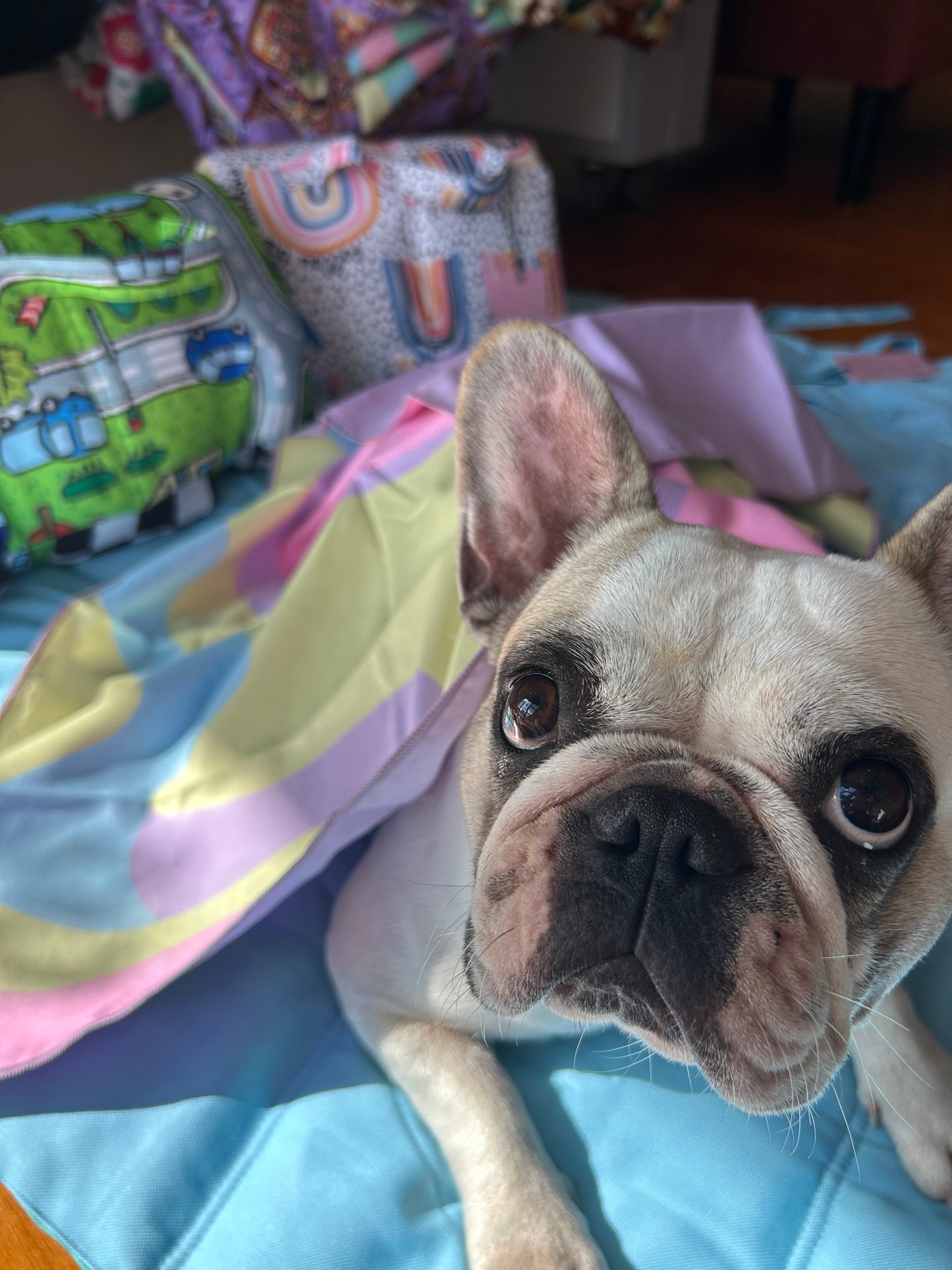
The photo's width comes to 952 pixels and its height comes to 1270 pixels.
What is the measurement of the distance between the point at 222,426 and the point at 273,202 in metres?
0.58

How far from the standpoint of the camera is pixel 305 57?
2.34 metres

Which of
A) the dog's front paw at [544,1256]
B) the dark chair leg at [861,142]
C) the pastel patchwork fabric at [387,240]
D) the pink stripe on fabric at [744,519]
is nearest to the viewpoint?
the dog's front paw at [544,1256]

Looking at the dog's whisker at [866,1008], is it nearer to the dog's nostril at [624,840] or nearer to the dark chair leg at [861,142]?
the dog's nostril at [624,840]

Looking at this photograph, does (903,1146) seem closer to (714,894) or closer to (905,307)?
(714,894)

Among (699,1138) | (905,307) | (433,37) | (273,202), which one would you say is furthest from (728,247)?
(699,1138)

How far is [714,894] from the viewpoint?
69 centimetres

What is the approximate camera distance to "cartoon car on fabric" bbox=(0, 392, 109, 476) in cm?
158

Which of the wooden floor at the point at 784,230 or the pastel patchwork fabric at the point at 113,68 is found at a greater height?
the pastel patchwork fabric at the point at 113,68

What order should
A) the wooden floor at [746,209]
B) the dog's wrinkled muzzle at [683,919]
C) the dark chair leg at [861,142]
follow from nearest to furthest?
the dog's wrinkled muzzle at [683,919] → the wooden floor at [746,209] → the dark chair leg at [861,142]

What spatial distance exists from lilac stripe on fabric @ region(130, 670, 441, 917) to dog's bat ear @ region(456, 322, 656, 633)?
0.23 meters

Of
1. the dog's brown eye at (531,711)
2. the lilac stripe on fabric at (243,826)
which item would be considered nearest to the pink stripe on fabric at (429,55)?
the lilac stripe on fabric at (243,826)

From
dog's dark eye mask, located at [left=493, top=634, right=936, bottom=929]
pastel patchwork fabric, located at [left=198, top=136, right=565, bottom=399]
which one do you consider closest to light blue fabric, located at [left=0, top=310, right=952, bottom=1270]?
dog's dark eye mask, located at [left=493, top=634, right=936, bottom=929]

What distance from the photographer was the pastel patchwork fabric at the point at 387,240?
6.81ft

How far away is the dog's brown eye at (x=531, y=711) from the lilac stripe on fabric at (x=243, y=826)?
1.11ft
